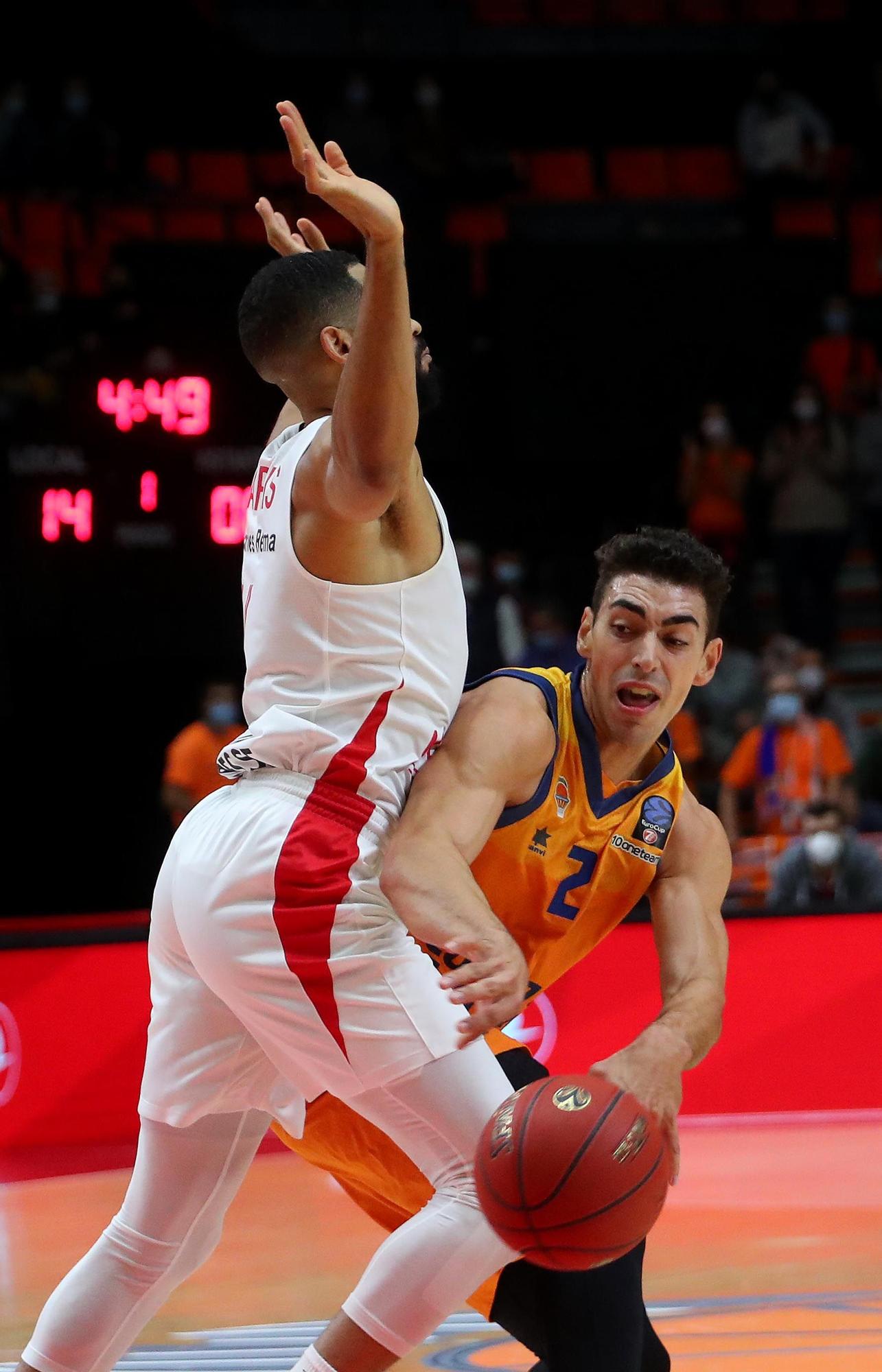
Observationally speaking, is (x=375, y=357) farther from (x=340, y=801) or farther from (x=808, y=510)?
(x=808, y=510)

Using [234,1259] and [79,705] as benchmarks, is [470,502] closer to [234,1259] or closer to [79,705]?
[79,705]

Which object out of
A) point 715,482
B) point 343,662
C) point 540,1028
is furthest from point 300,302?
point 715,482

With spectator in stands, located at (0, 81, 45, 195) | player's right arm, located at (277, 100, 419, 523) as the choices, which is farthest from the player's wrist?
spectator in stands, located at (0, 81, 45, 195)

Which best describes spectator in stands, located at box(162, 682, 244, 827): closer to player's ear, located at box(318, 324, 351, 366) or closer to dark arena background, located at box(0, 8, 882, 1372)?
dark arena background, located at box(0, 8, 882, 1372)

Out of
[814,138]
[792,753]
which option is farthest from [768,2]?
[792,753]

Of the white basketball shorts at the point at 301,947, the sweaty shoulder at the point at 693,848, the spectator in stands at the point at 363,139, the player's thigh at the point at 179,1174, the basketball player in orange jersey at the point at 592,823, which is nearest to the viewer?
the white basketball shorts at the point at 301,947

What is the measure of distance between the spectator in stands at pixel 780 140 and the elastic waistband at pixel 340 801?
1221 centimetres

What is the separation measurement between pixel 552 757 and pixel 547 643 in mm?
7028

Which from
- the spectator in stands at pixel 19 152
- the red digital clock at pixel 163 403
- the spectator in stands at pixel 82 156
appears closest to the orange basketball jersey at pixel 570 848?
the red digital clock at pixel 163 403

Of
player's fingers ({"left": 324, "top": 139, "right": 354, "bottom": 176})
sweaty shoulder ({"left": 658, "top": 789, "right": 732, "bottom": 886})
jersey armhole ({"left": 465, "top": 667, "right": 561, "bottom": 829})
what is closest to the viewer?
player's fingers ({"left": 324, "top": 139, "right": 354, "bottom": 176})

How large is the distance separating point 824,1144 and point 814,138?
10122 millimetres

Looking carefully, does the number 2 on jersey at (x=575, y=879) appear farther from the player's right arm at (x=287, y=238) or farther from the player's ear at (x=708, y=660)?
the player's right arm at (x=287, y=238)

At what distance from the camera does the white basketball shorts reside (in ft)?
9.23

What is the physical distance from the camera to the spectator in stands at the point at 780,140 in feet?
46.3
